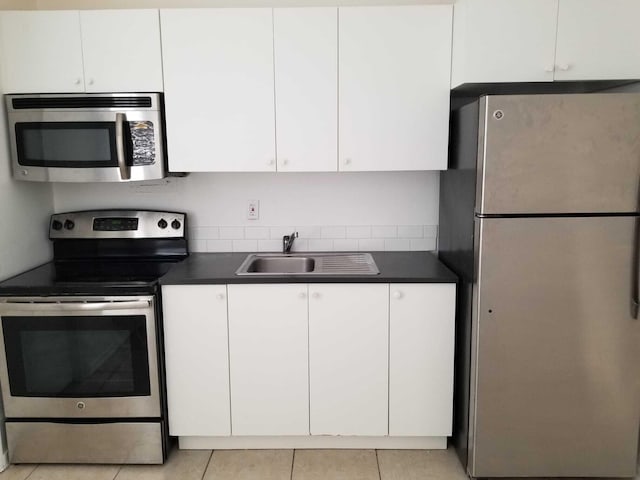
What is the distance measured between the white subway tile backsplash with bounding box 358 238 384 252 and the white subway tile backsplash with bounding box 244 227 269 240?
1.77ft

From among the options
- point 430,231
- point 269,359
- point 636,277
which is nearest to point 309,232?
point 430,231

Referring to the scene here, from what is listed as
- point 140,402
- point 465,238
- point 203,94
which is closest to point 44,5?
point 203,94

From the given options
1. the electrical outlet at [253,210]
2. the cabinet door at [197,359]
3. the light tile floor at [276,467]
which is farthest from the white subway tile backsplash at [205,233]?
the light tile floor at [276,467]

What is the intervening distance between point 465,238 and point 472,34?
0.87 metres

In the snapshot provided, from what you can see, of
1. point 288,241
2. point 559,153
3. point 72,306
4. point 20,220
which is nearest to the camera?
point 559,153

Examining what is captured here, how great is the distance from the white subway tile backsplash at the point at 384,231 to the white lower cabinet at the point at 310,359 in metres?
0.59

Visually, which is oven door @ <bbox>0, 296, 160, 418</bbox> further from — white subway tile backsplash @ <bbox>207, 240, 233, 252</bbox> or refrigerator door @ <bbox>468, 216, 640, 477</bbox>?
refrigerator door @ <bbox>468, 216, 640, 477</bbox>

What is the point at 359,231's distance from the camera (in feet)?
8.70

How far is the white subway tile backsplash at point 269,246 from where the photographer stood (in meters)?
2.66

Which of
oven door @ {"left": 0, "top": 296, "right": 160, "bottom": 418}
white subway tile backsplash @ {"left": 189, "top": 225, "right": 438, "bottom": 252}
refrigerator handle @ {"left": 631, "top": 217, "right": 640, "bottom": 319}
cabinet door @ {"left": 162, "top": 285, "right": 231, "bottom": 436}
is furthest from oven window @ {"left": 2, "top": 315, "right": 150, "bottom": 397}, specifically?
refrigerator handle @ {"left": 631, "top": 217, "right": 640, "bottom": 319}

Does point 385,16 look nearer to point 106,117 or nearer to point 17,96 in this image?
point 106,117

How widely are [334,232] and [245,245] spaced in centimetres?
52

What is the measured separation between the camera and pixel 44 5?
2.51 meters

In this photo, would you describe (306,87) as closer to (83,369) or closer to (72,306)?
(72,306)
